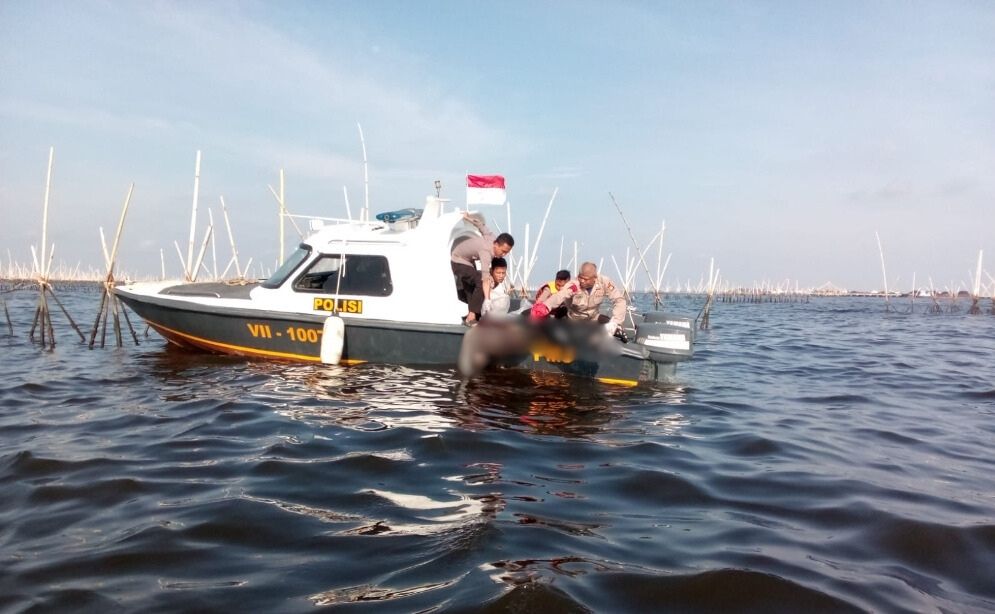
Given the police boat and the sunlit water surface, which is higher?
the police boat

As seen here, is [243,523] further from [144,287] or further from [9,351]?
[9,351]

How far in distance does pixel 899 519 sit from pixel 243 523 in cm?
404

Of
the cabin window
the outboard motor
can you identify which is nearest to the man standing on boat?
the cabin window

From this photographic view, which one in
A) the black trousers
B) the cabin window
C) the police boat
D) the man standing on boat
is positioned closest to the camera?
the police boat

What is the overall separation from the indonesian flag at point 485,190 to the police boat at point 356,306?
595 millimetres

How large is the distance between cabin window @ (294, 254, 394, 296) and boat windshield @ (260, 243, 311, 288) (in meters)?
0.20

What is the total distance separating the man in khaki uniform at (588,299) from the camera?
831cm

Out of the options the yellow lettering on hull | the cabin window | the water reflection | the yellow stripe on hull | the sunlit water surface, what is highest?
the cabin window

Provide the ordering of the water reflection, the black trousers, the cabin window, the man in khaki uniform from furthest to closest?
the black trousers
the cabin window
the man in khaki uniform
the water reflection

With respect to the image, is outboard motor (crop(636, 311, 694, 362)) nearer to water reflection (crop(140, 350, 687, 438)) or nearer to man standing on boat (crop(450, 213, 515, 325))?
water reflection (crop(140, 350, 687, 438))

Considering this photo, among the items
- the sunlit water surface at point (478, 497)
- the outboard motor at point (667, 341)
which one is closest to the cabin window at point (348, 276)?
the sunlit water surface at point (478, 497)

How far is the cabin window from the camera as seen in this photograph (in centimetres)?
951

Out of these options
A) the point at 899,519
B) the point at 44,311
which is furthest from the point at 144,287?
the point at 899,519

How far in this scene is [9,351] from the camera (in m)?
11.1
